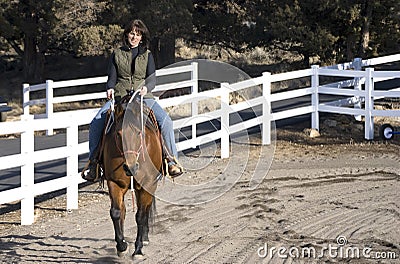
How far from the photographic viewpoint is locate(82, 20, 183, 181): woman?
7855 mm

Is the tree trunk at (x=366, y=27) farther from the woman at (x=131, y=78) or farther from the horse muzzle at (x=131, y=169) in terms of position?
the horse muzzle at (x=131, y=169)

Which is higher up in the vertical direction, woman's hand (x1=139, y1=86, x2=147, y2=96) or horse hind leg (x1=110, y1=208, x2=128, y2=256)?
woman's hand (x1=139, y1=86, x2=147, y2=96)

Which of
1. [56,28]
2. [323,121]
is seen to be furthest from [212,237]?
[56,28]

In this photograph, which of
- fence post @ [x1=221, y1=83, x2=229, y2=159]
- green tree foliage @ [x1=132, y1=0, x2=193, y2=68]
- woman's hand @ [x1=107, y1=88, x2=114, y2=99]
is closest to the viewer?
woman's hand @ [x1=107, y1=88, x2=114, y2=99]

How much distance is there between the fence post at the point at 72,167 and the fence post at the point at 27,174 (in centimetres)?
86

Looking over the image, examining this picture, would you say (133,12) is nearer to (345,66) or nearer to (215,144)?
(345,66)

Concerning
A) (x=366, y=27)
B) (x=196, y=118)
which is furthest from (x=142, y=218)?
(x=366, y=27)

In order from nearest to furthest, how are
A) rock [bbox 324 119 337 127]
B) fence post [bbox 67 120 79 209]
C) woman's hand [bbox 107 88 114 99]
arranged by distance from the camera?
woman's hand [bbox 107 88 114 99]
fence post [bbox 67 120 79 209]
rock [bbox 324 119 337 127]

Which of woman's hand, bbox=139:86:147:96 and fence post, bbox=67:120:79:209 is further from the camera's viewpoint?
fence post, bbox=67:120:79:209

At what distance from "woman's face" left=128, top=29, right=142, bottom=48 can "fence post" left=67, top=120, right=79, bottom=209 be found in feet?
10.2

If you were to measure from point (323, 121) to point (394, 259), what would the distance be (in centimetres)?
1121

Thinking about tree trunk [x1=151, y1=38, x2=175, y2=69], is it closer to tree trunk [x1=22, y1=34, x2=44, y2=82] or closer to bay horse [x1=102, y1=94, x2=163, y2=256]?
tree trunk [x1=22, y1=34, x2=44, y2=82]

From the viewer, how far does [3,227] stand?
9906mm

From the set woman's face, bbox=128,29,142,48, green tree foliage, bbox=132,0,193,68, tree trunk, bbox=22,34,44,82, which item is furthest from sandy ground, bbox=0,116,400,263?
→ tree trunk, bbox=22,34,44,82
